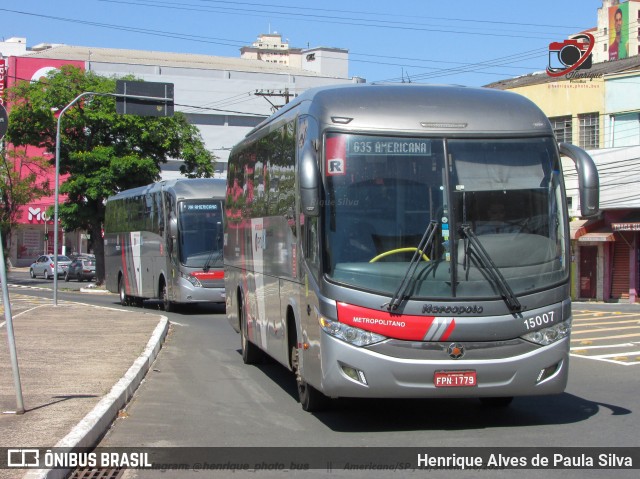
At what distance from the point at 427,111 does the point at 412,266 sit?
1.56 meters

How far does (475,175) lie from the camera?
8609 millimetres

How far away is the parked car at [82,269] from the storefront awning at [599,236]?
32.6m

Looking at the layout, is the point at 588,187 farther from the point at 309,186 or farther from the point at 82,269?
the point at 82,269

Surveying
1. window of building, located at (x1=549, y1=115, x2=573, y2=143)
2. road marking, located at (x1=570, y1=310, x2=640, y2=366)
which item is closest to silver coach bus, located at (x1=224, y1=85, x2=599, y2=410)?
road marking, located at (x1=570, y1=310, x2=640, y2=366)

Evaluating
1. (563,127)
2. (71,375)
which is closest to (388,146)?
(71,375)

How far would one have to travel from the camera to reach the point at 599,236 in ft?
117

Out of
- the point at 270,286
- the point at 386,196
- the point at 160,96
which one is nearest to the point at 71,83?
the point at 160,96

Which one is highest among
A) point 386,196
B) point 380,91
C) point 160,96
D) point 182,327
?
point 160,96

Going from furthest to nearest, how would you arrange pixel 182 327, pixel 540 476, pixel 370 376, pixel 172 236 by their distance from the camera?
pixel 172 236, pixel 182 327, pixel 370 376, pixel 540 476

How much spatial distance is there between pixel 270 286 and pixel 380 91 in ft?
11.0

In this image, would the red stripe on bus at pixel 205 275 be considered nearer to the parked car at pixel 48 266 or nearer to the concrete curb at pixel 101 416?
the concrete curb at pixel 101 416

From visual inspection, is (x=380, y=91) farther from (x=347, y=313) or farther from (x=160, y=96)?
(x=160, y=96)

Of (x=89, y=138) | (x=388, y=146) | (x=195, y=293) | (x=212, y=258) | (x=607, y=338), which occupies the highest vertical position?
(x=89, y=138)

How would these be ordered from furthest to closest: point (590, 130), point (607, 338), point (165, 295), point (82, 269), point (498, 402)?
point (82, 269) < point (590, 130) < point (165, 295) < point (607, 338) < point (498, 402)
